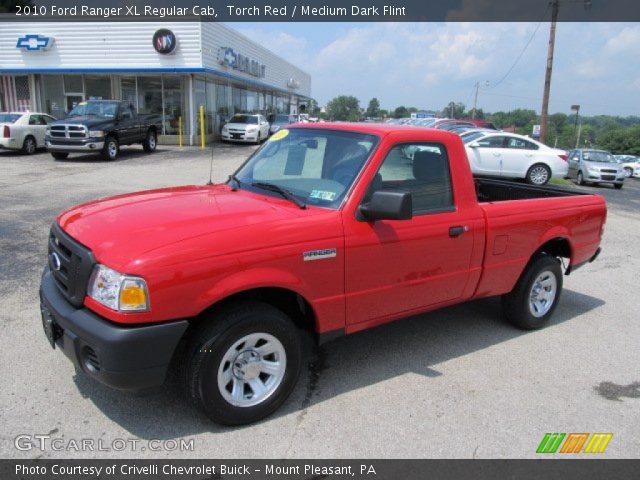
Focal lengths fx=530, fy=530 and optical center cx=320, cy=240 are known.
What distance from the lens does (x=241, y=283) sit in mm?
3064

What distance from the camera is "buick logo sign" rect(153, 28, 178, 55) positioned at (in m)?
25.3

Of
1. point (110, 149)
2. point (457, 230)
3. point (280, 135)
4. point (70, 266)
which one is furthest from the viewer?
point (110, 149)

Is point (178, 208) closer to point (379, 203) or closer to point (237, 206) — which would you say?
point (237, 206)

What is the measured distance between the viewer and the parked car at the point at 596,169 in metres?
21.1

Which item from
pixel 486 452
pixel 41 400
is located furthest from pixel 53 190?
pixel 486 452

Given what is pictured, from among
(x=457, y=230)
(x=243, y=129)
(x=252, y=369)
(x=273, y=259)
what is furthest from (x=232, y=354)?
(x=243, y=129)

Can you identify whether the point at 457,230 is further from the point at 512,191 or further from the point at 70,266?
the point at 70,266

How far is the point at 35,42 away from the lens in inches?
1026

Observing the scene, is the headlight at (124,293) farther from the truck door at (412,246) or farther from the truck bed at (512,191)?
the truck bed at (512,191)

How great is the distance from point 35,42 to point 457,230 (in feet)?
92.9

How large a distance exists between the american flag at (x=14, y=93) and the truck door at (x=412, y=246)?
2932cm

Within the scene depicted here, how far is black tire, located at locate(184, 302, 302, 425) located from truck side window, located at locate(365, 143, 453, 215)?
126 centimetres
